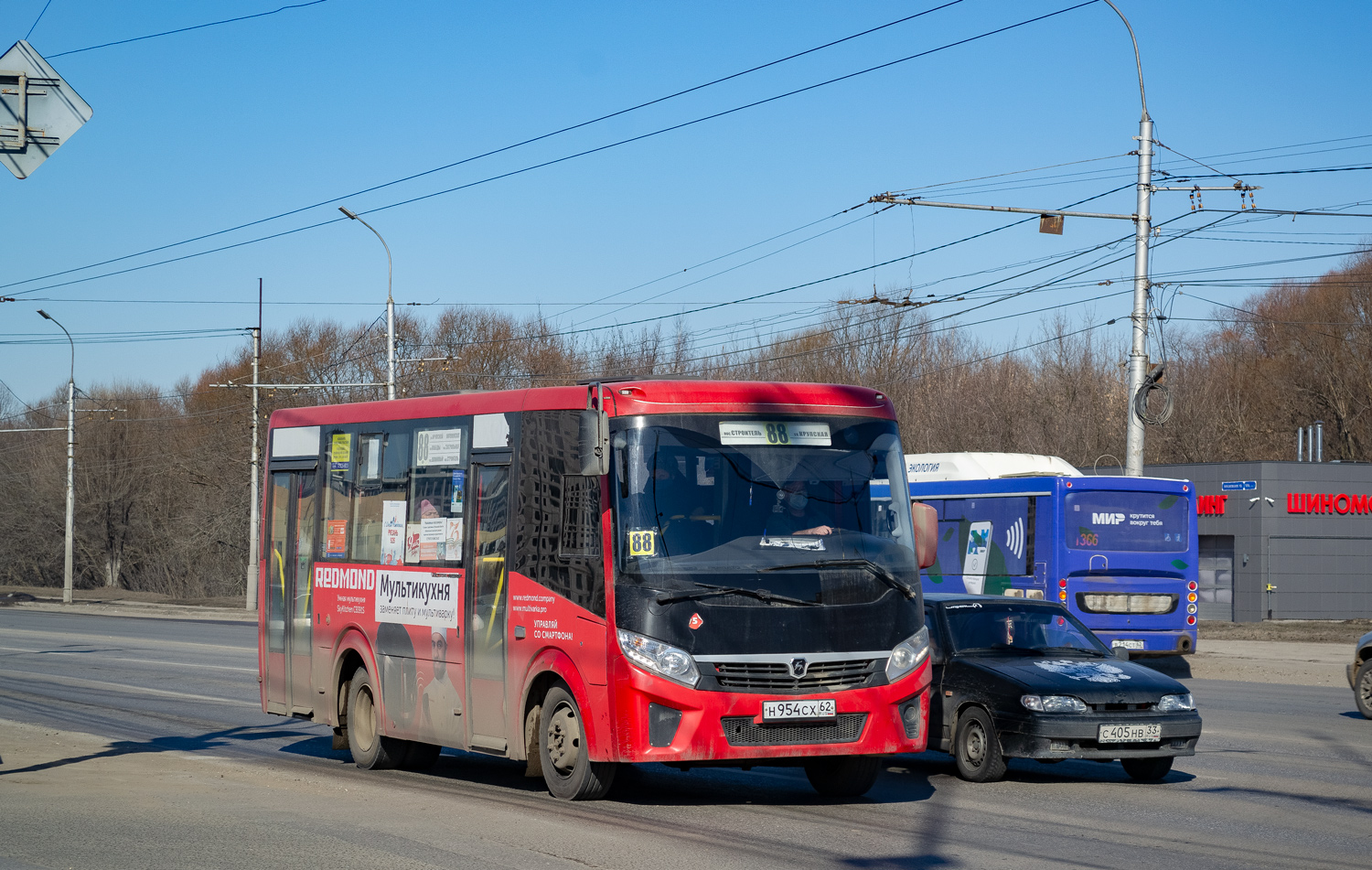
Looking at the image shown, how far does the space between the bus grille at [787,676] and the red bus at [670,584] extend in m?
0.01

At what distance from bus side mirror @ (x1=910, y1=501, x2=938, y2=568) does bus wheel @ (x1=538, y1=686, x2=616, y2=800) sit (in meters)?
2.62

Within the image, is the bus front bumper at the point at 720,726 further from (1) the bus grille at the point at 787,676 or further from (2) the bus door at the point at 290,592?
(2) the bus door at the point at 290,592

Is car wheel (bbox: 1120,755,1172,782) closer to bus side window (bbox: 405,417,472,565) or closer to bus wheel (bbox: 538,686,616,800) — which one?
bus wheel (bbox: 538,686,616,800)

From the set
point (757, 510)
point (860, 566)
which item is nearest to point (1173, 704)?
point (860, 566)

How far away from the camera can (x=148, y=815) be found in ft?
31.4

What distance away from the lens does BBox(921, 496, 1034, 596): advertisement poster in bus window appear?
23.0 meters

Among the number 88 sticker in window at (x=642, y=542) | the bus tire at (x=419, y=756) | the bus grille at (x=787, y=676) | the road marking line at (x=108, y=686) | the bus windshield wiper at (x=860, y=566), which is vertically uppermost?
the number 88 sticker in window at (x=642, y=542)

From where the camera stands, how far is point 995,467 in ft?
79.6

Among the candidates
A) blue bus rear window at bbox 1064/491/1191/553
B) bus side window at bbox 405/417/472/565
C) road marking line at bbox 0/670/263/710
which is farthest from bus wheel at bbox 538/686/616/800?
blue bus rear window at bbox 1064/491/1191/553

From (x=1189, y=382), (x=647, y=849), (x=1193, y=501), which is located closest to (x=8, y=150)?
(x=647, y=849)

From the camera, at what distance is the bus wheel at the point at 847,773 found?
10461 millimetres

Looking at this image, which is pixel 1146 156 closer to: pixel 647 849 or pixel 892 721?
pixel 892 721

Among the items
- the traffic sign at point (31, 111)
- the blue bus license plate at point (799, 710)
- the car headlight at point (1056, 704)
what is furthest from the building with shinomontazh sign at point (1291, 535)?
the traffic sign at point (31, 111)

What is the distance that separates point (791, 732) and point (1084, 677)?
9.62 feet
